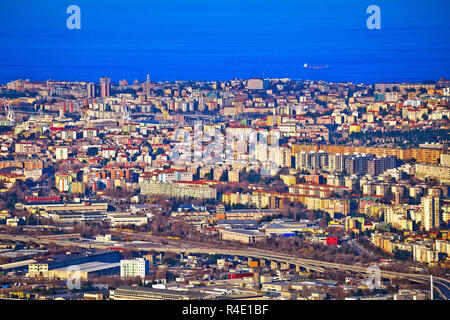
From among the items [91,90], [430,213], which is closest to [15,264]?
[430,213]

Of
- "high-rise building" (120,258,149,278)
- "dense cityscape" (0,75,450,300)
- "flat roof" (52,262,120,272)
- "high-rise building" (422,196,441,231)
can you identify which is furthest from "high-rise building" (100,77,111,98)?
"high-rise building" (120,258,149,278)

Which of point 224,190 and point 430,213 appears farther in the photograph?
point 224,190

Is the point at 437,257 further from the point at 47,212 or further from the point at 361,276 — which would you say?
the point at 47,212

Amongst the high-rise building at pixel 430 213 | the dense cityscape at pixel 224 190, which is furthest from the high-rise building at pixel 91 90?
the high-rise building at pixel 430 213

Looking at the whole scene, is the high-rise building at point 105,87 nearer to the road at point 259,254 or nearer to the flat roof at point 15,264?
the road at point 259,254

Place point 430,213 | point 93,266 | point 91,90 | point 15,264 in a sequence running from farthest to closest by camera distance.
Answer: point 91,90, point 430,213, point 15,264, point 93,266

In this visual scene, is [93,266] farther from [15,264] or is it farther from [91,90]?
[91,90]
